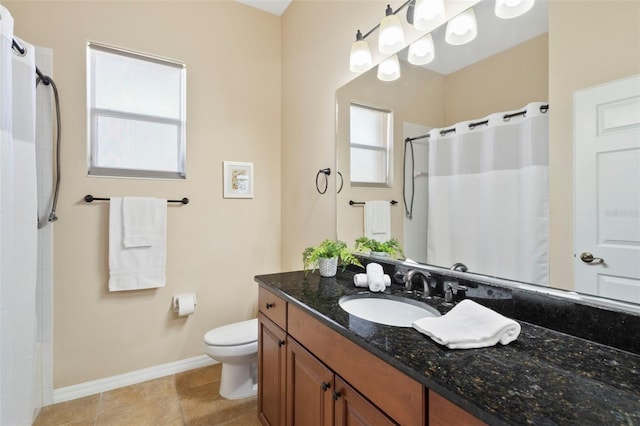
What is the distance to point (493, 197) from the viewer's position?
3.79 feet

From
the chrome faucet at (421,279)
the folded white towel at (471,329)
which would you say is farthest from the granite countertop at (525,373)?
the chrome faucet at (421,279)

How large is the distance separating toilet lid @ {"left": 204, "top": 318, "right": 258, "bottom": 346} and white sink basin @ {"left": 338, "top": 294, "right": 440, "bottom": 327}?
1.01 meters

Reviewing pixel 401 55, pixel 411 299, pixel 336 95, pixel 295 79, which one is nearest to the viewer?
pixel 411 299

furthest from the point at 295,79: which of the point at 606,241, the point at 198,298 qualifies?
the point at 606,241

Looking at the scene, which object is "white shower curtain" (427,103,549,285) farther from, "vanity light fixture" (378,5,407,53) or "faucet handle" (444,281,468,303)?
"vanity light fixture" (378,5,407,53)

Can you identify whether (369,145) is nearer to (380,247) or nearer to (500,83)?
(380,247)

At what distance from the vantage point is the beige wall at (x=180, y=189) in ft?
6.67

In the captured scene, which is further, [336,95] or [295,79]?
[295,79]

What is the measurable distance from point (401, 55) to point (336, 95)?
1.82ft

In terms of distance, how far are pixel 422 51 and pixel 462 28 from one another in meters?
0.21

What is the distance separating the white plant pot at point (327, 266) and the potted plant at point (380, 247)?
8.4 inches

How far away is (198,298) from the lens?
246cm

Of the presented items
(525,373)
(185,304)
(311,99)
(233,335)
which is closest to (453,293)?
(525,373)

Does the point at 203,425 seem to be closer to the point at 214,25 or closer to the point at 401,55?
the point at 401,55
